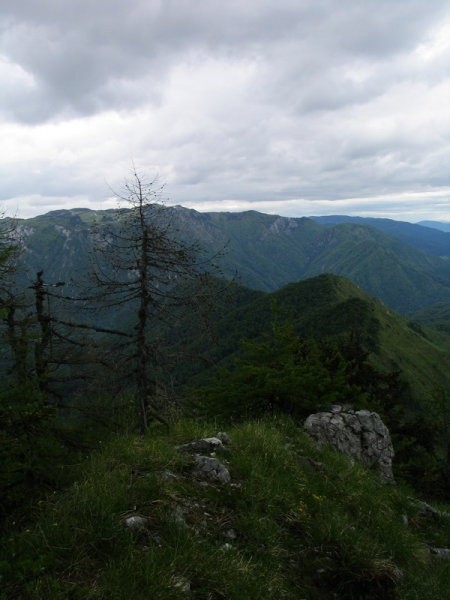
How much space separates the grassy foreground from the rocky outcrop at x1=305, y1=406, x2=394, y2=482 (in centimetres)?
301

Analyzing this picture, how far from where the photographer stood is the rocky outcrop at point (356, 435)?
11344 mm

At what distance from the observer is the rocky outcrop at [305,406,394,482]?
37.2 feet

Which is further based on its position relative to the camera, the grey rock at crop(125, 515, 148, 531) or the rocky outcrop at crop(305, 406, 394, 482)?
the rocky outcrop at crop(305, 406, 394, 482)

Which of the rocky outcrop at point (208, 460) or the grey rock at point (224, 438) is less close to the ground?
the rocky outcrop at point (208, 460)

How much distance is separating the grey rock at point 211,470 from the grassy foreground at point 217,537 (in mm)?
148

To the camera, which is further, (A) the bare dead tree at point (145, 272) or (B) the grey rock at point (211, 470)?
(A) the bare dead tree at point (145, 272)

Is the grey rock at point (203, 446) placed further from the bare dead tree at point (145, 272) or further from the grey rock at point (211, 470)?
the bare dead tree at point (145, 272)

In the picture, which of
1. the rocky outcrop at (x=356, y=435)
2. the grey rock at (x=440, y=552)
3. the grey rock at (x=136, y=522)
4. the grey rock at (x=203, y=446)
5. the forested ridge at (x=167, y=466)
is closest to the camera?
the forested ridge at (x=167, y=466)

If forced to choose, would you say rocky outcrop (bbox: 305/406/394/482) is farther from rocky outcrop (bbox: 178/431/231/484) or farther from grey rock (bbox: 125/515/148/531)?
grey rock (bbox: 125/515/148/531)

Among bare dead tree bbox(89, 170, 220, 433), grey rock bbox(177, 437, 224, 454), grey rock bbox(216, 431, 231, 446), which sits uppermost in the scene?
bare dead tree bbox(89, 170, 220, 433)

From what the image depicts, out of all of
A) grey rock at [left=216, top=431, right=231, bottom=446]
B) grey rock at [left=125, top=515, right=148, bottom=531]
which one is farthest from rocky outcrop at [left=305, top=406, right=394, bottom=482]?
grey rock at [left=125, top=515, right=148, bottom=531]

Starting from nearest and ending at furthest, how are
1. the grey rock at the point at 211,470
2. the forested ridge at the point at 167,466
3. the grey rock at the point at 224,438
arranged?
the forested ridge at the point at 167,466, the grey rock at the point at 211,470, the grey rock at the point at 224,438

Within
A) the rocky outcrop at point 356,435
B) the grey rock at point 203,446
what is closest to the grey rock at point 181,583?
the grey rock at point 203,446

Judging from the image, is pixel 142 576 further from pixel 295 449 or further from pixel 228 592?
pixel 295 449
